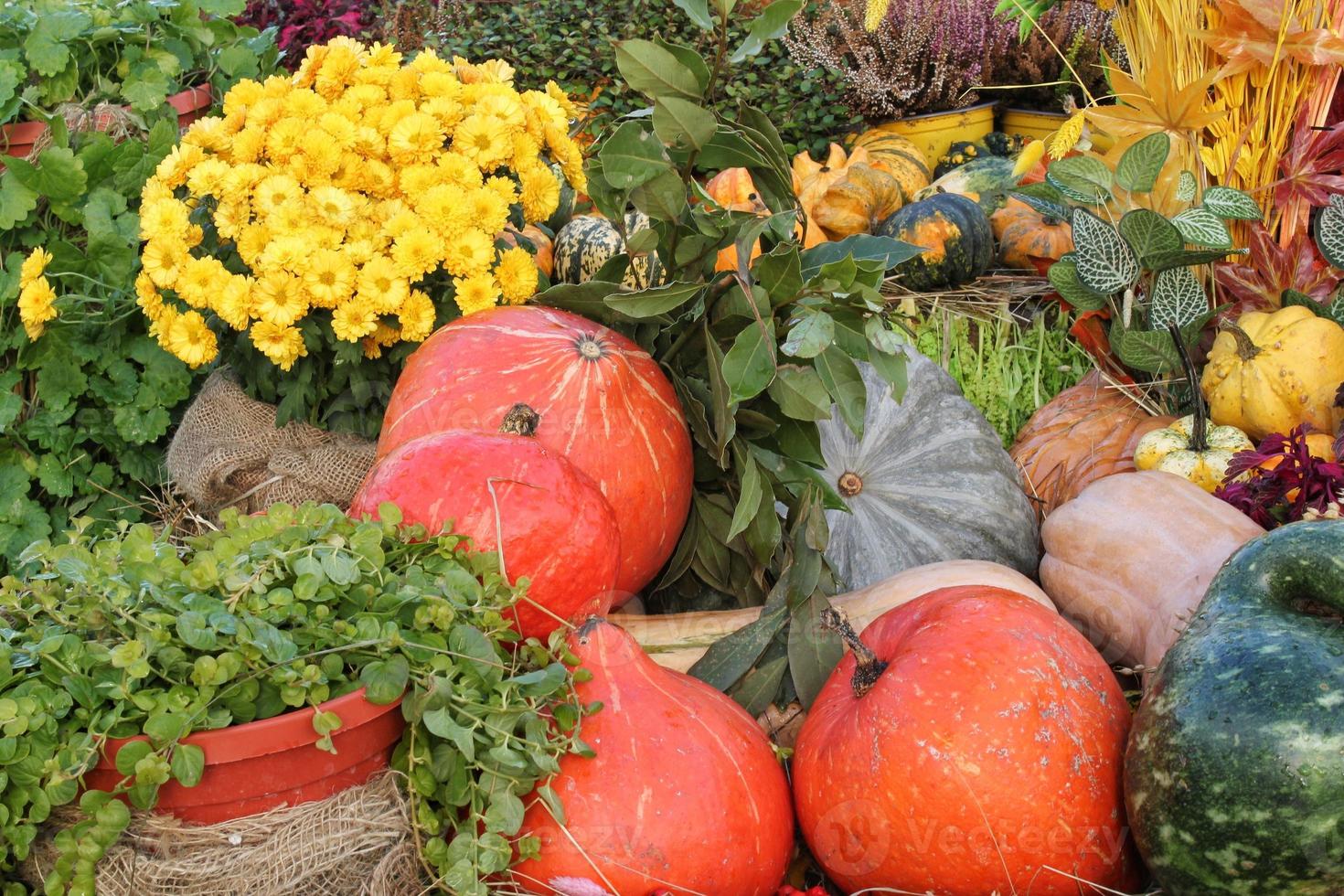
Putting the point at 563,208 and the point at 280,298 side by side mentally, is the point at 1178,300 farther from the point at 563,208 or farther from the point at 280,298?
the point at 280,298

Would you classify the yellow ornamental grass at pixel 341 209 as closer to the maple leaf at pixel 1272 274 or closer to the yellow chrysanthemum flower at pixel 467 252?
the yellow chrysanthemum flower at pixel 467 252

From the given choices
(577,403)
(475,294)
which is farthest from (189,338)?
(577,403)

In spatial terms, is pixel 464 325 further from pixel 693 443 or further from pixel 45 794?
pixel 45 794

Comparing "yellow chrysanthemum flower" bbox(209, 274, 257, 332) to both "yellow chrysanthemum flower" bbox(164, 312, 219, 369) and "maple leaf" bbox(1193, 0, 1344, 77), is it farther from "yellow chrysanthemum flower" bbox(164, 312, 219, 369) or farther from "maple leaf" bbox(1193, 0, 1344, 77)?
"maple leaf" bbox(1193, 0, 1344, 77)

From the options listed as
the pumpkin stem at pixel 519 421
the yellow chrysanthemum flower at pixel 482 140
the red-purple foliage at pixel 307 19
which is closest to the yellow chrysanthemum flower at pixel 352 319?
the yellow chrysanthemum flower at pixel 482 140

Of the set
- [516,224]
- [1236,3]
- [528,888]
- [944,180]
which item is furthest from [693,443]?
[944,180]

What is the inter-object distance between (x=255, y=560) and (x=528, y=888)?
24.0 inches

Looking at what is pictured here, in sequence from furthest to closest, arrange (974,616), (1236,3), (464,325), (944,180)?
(944,180) < (1236,3) < (464,325) < (974,616)

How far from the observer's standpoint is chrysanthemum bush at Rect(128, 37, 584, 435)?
2469 mm

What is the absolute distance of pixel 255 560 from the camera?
5.13 feet

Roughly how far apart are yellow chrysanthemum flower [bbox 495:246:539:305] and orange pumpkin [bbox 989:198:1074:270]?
94.3 inches

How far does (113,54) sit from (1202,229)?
301cm

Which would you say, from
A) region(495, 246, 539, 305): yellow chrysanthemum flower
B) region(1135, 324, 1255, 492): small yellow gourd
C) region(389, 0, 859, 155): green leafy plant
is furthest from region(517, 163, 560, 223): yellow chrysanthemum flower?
region(389, 0, 859, 155): green leafy plant

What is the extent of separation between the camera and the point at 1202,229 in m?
3.03
